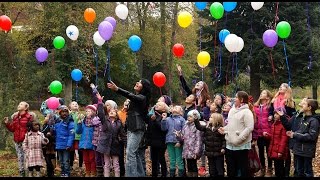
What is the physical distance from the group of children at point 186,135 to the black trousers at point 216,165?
0.05 ft

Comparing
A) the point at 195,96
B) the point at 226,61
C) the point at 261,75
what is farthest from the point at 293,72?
the point at 195,96

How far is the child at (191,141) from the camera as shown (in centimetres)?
788

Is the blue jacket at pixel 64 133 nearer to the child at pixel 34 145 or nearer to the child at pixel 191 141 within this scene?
the child at pixel 34 145

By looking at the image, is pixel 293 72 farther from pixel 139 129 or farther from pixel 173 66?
pixel 139 129

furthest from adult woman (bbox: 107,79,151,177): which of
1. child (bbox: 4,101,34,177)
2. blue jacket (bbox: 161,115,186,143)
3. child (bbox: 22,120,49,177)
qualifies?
child (bbox: 4,101,34,177)

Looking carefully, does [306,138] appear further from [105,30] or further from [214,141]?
[105,30]

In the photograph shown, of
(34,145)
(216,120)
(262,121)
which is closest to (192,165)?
(216,120)

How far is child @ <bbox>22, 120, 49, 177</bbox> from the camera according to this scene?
846 centimetres

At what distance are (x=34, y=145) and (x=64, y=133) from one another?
23.0 inches

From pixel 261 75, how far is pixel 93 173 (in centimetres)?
1331

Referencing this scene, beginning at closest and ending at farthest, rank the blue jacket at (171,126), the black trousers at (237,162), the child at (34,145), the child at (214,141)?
1. the black trousers at (237,162)
2. the child at (214,141)
3. the blue jacket at (171,126)
4. the child at (34,145)

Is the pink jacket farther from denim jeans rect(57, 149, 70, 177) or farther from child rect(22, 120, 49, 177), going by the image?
child rect(22, 120, 49, 177)

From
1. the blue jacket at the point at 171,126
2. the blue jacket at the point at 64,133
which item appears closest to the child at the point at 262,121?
the blue jacket at the point at 171,126

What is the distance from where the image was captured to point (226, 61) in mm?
21156
